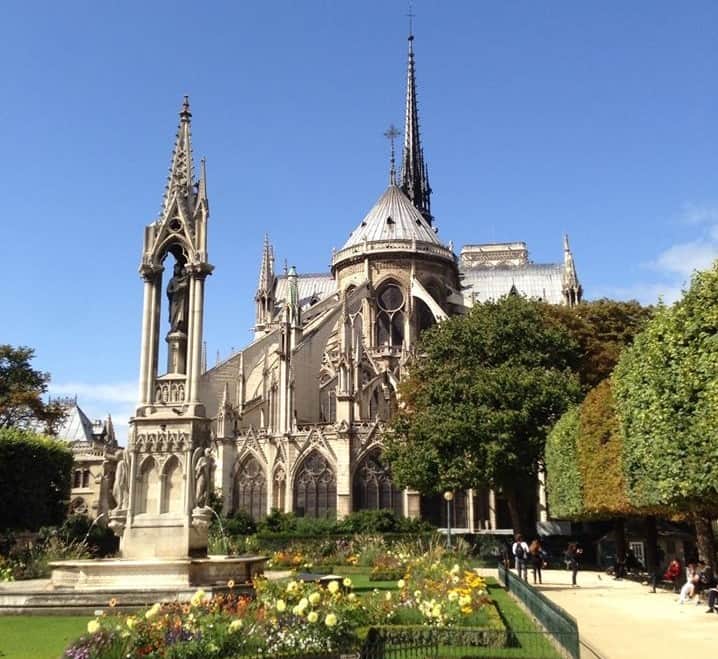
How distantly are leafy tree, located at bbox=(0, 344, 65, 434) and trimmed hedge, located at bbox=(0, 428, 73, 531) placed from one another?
8.16m

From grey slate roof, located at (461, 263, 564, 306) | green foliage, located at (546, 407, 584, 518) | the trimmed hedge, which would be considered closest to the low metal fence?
green foliage, located at (546, 407, 584, 518)

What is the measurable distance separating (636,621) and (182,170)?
43.6ft

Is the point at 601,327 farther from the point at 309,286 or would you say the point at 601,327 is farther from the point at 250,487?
the point at 309,286

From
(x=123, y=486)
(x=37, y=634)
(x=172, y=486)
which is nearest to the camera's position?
(x=37, y=634)

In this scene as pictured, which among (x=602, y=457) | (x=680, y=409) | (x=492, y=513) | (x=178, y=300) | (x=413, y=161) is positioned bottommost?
(x=492, y=513)

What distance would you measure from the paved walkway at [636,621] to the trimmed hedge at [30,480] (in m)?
22.9

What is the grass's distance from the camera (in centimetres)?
1027

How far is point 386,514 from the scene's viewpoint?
4062cm

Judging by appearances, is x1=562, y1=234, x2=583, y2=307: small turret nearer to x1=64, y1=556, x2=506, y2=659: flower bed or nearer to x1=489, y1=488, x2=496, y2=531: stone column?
x1=489, y1=488, x2=496, y2=531: stone column

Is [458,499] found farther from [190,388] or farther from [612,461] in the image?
[190,388]

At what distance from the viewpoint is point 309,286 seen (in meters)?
95.7

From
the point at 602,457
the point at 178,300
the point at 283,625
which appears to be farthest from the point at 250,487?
the point at 283,625

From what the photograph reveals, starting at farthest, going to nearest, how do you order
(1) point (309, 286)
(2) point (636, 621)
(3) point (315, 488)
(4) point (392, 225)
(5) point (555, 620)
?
(1) point (309, 286) → (4) point (392, 225) → (3) point (315, 488) → (2) point (636, 621) → (5) point (555, 620)

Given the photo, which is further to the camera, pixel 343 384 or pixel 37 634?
pixel 343 384
